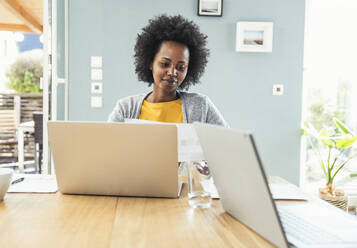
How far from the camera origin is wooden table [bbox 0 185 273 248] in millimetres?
720

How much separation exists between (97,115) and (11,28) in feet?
10.8

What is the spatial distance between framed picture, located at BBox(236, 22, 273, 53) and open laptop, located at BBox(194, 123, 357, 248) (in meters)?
2.27

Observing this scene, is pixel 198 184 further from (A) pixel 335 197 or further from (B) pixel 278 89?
(B) pixel 278 89

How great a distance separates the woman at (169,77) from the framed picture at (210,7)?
109 cm

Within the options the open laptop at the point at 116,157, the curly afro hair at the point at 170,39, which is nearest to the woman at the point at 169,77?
the curly afro hair at the point at 170,39

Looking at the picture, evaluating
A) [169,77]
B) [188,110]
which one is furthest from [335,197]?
[169,77]

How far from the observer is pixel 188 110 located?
1882 mm

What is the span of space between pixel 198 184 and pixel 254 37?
2.17 meters

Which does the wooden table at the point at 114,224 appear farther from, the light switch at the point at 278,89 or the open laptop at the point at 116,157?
the light switch at the point at 278,89

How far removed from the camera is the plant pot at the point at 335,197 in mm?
2656

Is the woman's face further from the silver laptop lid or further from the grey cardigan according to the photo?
the silver laptop lid

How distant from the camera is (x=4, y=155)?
521 centimetres

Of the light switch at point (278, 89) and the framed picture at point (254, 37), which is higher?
the framed picture at point (254, 37)

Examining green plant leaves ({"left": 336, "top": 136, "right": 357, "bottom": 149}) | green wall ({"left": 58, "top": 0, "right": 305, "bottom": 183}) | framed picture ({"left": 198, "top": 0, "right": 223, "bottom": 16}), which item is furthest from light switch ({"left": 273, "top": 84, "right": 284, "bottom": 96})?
framed picture ({"left": 198, "top": 0, "right": 223, "bottom": 16})
